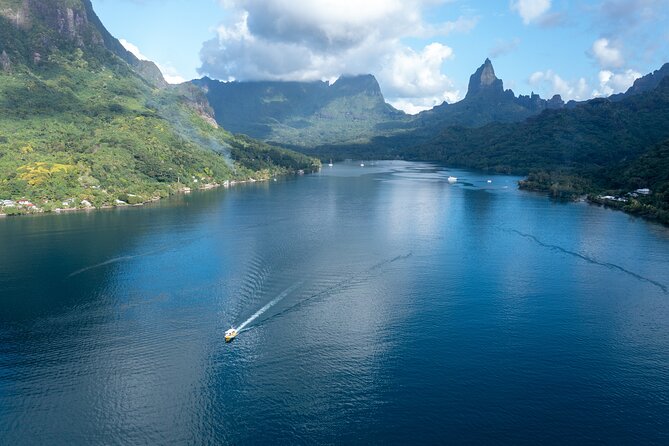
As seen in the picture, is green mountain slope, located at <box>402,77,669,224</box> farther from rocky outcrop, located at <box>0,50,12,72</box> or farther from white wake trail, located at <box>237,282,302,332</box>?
rocky outcrop, located at <box>0,50,12,72</box>

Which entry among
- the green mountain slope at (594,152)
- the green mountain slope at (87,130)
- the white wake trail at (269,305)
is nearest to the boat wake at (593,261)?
the green mountain slope at (594,152)

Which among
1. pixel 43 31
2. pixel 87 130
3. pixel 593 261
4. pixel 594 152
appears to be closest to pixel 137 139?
pixel 87 130

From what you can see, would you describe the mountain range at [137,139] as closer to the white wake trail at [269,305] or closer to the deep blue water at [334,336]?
the deep blue water at [334,336]

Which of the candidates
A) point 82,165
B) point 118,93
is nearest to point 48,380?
point 82,165

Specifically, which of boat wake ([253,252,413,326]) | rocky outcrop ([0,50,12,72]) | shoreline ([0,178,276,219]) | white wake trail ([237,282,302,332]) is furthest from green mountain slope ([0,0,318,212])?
boat wake ([253,252,413,326])

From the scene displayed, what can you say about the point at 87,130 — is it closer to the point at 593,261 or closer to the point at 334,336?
the point at 334,336

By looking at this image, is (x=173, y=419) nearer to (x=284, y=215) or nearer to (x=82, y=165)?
(x=284, y=215)
